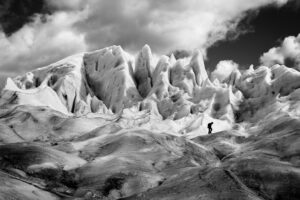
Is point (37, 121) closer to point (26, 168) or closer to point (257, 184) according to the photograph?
point (26, 168)

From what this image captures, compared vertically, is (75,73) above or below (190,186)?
above

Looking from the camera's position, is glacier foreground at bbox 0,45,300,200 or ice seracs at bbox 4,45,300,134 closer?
glacier foreground at bbox 0,45,300,200

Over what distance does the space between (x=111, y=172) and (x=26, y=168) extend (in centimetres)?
928

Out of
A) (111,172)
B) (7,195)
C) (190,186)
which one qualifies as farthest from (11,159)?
(190,186)

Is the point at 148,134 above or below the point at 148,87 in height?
below

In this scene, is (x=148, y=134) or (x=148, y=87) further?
(x=148, y=87)

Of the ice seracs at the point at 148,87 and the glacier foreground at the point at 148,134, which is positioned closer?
the glacier foreground at the point at 148,134

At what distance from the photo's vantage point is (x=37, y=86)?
190 metres

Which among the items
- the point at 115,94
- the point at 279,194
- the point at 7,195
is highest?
the point at 115,94

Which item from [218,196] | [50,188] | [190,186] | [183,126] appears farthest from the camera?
[183,126]

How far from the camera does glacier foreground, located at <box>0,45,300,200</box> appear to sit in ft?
132

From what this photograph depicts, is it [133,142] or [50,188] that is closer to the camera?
[50,188]

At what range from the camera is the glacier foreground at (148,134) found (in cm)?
4028

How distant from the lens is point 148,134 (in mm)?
63156
